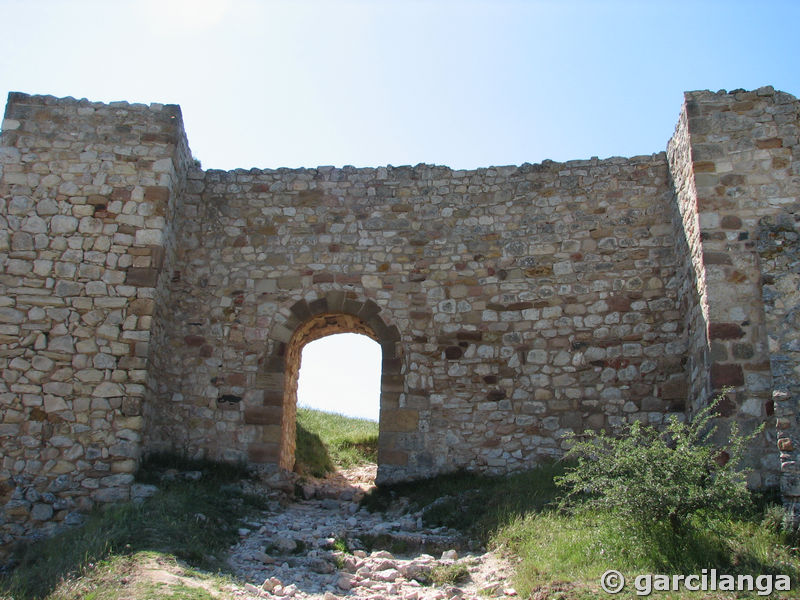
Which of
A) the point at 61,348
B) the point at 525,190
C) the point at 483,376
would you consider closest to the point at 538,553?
the point at 483,376

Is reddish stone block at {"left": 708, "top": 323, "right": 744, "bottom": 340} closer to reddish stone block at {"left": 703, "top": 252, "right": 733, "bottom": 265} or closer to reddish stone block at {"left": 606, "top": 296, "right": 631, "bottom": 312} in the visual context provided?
reddish stone block at {"left": 703, "top": 252, "right": 733, "bottom": 265}

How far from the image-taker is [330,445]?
12477 mm

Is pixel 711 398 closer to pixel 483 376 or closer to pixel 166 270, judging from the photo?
pixel 483 376

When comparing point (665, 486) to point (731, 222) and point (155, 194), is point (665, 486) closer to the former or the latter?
point (731, 222)

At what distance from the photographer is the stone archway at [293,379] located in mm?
9234

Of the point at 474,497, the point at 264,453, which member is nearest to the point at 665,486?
the point at 474,497

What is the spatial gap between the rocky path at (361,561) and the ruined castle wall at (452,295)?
1.53 meters

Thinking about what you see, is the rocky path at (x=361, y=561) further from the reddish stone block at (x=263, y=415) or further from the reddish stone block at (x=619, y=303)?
the reddish stone block at (x=619, y=303)

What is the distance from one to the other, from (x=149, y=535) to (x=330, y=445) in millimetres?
6133

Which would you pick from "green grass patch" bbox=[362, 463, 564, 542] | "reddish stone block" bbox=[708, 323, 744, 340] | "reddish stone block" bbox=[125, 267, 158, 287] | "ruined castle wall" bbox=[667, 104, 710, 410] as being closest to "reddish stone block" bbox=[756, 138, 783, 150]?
"ruined castle wall" bbox=[667, 104, 710, 410]

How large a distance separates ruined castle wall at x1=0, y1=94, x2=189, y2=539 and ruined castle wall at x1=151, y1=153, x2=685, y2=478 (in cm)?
87

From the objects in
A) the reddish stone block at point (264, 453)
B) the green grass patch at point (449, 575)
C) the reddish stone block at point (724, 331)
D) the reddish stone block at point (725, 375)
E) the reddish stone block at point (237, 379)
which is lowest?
the green grass patch at point (449, 575)

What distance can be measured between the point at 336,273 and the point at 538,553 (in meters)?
4.97

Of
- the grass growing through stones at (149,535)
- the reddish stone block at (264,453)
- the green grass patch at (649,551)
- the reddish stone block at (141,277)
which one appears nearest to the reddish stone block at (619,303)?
the green grass patch at (649,551)
